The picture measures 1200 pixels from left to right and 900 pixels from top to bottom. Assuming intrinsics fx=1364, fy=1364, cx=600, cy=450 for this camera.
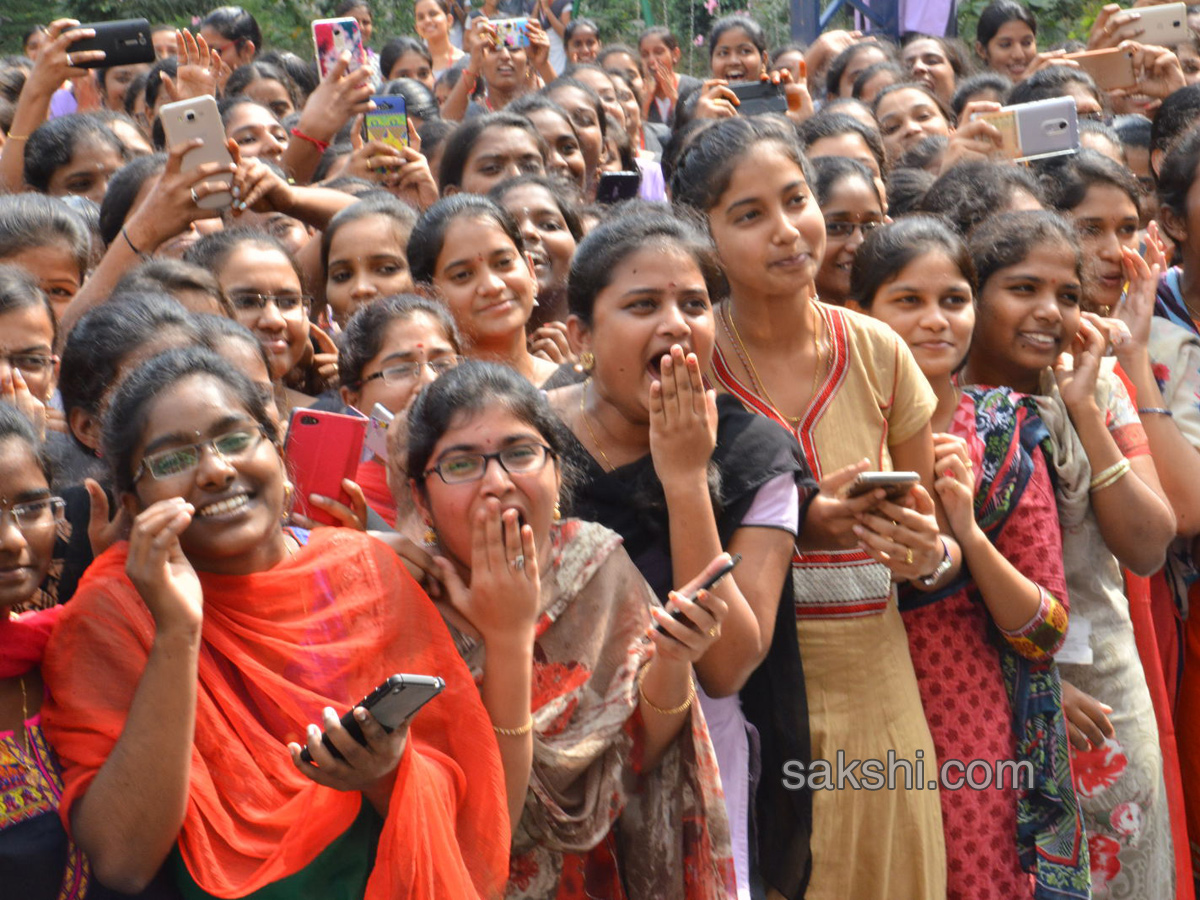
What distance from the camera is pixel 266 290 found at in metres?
3.40

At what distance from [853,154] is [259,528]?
2864 millimetres

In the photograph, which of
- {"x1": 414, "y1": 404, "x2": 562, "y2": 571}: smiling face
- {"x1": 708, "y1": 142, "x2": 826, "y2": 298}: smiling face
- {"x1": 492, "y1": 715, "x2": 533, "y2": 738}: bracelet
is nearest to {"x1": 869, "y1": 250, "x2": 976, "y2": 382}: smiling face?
{"x1": 708, "y1": 142, "x2": 826, "y2": 298}: smiling face

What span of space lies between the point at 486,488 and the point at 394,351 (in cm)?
86

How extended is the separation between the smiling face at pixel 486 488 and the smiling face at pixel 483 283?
104 centimetres

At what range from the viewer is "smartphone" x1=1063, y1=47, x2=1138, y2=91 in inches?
232

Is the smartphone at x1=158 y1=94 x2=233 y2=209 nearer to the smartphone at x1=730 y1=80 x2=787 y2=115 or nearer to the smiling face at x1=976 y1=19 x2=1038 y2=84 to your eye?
the smartphone at x1=730 y1=80 x2=787 y2=115

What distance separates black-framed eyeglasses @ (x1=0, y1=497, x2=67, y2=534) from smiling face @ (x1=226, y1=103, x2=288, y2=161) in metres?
3.15

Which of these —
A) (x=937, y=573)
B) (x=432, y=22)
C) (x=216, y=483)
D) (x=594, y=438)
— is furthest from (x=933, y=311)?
(x=432, y=22)

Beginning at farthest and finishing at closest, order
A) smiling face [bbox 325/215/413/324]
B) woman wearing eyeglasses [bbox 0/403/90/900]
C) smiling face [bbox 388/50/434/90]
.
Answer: smiling face [bbox 388/50/434/90] < smiling face [bbox 325/215/413/324] < woman wearing eyeglasses [bbox 0/403/90/900]

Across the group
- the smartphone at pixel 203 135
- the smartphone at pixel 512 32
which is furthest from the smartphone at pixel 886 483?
the smartphone at pixel 512 32

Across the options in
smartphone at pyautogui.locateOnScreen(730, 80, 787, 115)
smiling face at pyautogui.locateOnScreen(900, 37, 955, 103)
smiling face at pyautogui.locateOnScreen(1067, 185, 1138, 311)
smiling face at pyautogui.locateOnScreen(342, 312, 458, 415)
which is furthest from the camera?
smiling face at pyautogui.locateOnScreen(900, 37, 955, 103)

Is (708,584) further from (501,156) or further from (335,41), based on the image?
(335,41)

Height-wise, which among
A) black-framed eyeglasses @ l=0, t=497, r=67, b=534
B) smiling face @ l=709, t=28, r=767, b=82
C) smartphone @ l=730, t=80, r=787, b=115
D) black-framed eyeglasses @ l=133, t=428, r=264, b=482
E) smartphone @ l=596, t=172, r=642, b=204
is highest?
black-framed eyeglasses @ l=133, t=428, r=264, b=482

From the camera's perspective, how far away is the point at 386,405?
9.94 ft
